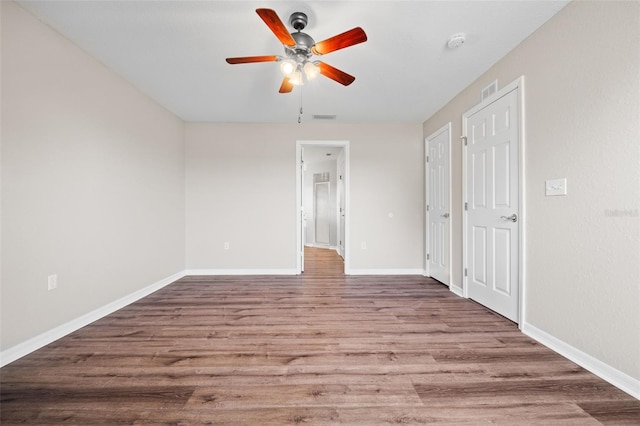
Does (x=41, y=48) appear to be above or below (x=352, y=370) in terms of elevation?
above

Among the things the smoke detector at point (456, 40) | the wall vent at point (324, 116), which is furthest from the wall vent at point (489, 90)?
the wall vent at point (324, 116)

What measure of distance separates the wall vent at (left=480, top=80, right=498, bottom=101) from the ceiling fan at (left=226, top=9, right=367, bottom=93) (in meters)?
1.57

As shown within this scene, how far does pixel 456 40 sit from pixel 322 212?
538cm

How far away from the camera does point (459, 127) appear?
3.12 m

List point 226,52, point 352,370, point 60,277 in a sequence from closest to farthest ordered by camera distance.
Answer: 1. point 352,370
2. point 60,277
3. point 226,52

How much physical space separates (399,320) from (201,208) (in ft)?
11.4

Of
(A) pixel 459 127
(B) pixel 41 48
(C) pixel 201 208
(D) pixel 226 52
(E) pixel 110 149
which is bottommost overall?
(C) pixel 201 208

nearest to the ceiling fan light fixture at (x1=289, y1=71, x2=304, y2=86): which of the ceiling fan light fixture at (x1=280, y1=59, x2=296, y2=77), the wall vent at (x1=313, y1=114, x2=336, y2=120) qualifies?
the ceiling fan light fixture at (x1=280, y1=59, x2=296, y2=77)

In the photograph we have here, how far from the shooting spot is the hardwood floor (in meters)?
1.30

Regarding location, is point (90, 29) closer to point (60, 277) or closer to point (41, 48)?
point (41, 48)

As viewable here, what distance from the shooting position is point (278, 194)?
4.18 metres

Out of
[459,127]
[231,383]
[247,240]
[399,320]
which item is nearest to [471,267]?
[399,320]

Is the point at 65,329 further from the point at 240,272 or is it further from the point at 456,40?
the point at 456,40

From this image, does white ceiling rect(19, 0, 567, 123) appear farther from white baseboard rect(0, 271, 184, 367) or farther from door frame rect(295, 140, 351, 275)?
white baseboard rect(0, 271, 184, 367)
